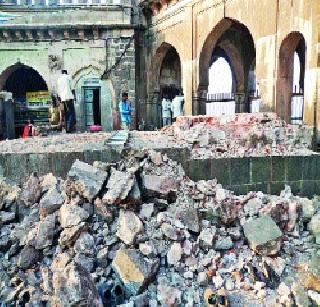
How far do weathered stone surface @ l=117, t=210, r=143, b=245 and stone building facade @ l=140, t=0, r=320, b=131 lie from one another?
4.78 meters

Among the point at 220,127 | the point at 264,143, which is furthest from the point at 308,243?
the point at 220,127

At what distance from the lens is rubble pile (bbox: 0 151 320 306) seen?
12.8 feet

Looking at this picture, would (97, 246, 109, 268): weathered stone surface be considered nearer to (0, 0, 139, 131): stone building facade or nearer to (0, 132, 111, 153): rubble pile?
(0, 132, 111, 153): rubble pile

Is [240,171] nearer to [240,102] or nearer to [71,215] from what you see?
[71,215]

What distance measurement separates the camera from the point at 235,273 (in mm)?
4164

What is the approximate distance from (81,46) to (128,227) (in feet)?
38.2

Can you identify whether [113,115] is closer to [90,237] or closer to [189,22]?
[189,22]

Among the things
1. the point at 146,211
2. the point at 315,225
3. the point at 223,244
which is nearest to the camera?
the point at 223,244

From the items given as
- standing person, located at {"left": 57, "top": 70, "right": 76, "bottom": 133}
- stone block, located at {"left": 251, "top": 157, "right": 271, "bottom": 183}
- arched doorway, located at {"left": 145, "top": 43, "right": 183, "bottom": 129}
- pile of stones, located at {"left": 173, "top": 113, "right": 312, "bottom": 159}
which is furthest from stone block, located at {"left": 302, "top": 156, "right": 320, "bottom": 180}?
arched doorway, located at {"left": 145, "top": 43, "right": 183, "bottom": 129}

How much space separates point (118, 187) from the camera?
4.50m

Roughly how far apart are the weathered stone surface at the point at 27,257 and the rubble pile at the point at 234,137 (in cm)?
Result: 211

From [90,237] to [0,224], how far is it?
1.26 m

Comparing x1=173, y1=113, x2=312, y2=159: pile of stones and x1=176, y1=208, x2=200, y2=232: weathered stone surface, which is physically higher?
x1=173, y1=113, x2=312, y2=159: pile of stones

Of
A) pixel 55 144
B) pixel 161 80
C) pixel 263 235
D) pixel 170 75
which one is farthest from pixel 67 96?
pixel 170 75
